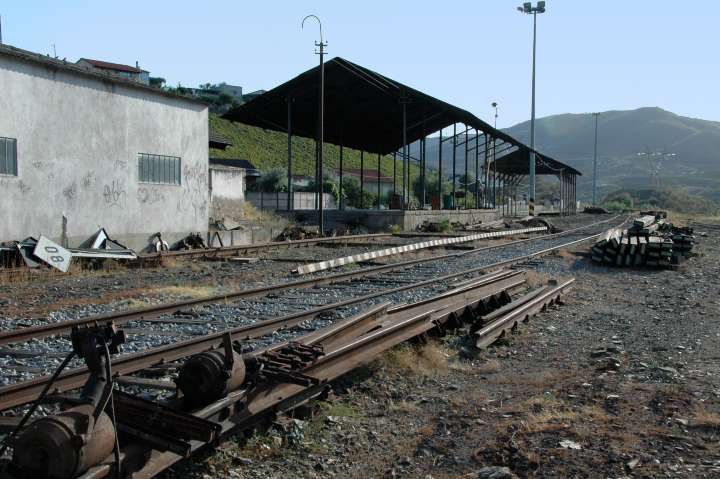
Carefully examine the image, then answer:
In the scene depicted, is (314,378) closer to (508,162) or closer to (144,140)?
(144,140)

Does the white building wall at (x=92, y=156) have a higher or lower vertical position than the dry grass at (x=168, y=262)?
higher

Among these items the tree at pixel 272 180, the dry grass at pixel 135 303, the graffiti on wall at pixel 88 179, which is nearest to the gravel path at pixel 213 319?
the dry grass at pixel 135 303

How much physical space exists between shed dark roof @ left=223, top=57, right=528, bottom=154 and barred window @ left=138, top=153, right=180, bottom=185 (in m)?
12.6

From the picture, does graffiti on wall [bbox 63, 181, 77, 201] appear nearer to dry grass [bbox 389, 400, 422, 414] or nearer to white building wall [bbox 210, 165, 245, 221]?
white building wall [bbox 210, 165, 245, 221]

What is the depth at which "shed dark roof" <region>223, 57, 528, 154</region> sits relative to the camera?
3533 centimetres

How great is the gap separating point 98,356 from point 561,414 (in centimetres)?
384

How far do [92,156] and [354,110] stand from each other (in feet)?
74.2

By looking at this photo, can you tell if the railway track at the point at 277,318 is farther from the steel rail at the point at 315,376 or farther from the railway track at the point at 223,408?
the steel rail at the point at 315,376

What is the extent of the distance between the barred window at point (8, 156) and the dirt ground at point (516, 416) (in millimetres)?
12623

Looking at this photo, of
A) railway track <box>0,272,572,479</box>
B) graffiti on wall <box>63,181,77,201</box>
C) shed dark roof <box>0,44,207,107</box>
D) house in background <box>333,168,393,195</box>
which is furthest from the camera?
house in background <box>333,168,393,195</box>

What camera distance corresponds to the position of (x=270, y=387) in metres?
5.63

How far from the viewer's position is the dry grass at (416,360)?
25.1 feet

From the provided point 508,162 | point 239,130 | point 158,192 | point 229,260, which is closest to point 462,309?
point 229,260

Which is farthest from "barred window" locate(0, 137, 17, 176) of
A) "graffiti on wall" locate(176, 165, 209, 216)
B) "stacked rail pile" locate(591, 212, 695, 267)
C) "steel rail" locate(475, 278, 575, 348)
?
"stacked rail pile" locate(591, 212, 695, 267)
